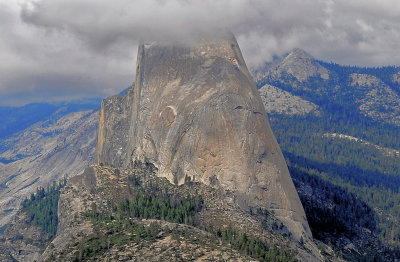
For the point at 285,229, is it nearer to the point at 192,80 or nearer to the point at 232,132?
the point at 232,132

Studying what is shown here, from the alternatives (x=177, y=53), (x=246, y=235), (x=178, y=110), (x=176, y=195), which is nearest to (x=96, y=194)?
(x=176, y=195)

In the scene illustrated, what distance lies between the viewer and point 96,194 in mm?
156375

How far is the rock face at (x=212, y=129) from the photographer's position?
511ft

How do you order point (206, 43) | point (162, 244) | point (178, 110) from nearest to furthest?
point (162, 244) < point (178, 110) < point (206, 43)

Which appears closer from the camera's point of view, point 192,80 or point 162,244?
point 162,244

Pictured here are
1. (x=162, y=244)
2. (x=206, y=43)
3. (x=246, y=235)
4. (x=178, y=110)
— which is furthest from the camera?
(x=206, y=43)

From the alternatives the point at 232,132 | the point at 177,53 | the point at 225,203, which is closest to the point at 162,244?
the point at 225,203

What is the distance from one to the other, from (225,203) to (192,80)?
→ 50083 mm

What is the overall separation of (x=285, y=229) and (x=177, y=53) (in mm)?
79269

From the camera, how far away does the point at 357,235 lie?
195 m

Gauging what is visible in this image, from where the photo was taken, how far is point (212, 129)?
161m

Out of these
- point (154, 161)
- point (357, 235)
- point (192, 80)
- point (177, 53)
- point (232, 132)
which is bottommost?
point (357, 235)

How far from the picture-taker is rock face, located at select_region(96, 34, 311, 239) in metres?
156

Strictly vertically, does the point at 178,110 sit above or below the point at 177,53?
below
